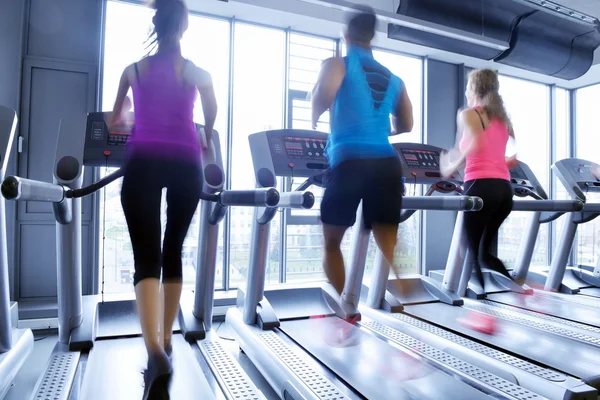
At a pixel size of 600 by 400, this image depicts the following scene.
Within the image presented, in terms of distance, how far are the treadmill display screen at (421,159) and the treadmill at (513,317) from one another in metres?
0.76

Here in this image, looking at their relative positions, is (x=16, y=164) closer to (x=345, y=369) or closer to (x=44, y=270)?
(x=44, y=270)

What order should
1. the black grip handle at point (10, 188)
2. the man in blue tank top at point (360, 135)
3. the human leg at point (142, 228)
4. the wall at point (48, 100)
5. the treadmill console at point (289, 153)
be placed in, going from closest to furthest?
the black grip handle at point (10, 188) < the human leg at point (142, 228) < the man in blue tank top at point (360, 135) < the treadmill console at point (289, 153) < the wall at point (48, 100)

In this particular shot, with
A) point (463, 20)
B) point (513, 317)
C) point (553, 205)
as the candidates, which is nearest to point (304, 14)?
point (463, 20)

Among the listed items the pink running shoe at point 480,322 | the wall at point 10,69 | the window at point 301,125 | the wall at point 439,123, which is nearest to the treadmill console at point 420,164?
the pink running shoe at point 480,322

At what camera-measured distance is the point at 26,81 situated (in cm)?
346

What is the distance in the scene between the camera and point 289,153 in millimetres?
2465

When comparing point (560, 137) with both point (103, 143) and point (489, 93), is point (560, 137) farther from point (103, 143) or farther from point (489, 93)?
point (103, 143)

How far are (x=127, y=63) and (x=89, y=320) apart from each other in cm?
254

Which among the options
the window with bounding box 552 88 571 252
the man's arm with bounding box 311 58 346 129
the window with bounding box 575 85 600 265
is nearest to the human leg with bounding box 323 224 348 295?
the man's arm with bounding box 311 58 346 129

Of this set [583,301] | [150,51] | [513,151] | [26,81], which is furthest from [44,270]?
[583,301]

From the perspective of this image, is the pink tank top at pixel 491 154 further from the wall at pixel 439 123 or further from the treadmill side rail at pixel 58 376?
the wall at pixel 439 123

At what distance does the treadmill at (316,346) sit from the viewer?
1805mm

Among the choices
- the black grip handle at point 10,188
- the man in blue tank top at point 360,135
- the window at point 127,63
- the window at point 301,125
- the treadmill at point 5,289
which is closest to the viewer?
the black grip handle at point 10,188

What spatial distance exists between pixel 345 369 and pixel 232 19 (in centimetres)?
361
